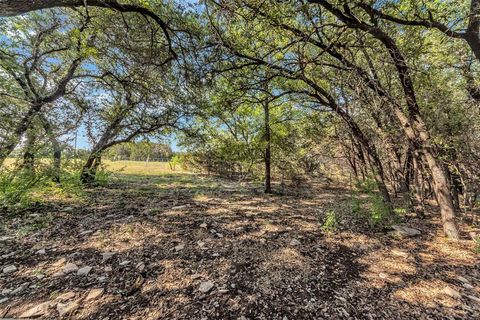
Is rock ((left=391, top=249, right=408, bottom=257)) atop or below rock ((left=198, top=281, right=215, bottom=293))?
below

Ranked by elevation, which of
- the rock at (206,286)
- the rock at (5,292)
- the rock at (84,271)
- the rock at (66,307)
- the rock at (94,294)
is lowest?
the rock at (206,286)

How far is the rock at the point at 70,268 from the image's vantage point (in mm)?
2104

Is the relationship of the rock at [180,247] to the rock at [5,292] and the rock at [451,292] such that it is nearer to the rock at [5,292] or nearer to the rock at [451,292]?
the rock at [5,292]

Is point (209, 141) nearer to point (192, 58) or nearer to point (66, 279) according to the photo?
point (192, 58)

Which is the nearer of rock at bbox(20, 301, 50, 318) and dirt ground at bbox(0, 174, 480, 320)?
rock at bbox(20, 301, 50, 318)

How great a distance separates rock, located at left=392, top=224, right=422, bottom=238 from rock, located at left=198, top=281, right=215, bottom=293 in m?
3.42

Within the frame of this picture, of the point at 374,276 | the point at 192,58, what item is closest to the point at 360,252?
the point at 374,276

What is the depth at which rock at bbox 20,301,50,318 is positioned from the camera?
154 centimetres

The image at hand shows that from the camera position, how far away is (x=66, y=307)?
1.62 metres

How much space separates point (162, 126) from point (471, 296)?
6.96 m

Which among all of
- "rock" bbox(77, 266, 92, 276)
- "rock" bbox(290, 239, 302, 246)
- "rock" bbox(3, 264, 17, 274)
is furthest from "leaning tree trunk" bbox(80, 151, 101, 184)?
"rock" bbox(290, 239, 302, 246)

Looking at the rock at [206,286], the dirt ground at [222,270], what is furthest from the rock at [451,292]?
the rock at [206,286]

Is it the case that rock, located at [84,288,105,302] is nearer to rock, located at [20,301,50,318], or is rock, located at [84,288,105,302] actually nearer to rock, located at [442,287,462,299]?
rock, located at [20,301,50,318]

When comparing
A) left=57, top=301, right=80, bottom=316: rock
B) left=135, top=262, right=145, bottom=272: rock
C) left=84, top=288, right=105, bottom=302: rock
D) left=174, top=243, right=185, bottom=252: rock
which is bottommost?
left=57, top=301, right=80, bottom=316: rock
